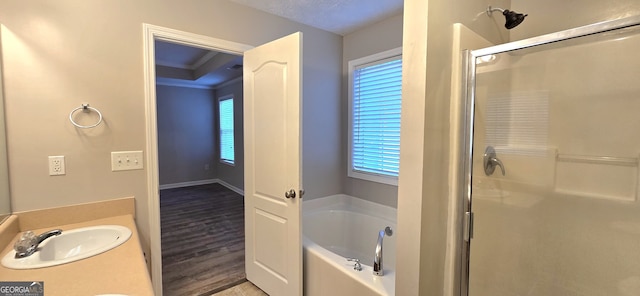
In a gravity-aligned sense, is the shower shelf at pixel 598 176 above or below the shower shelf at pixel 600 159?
below

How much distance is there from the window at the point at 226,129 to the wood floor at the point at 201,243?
1.03 m

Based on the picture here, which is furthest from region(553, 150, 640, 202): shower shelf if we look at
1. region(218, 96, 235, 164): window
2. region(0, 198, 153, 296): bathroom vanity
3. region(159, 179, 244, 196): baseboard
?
region(218, 96, 235, 164): window

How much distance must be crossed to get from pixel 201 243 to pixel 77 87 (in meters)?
2.16

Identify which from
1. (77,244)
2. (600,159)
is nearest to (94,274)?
(77,244)

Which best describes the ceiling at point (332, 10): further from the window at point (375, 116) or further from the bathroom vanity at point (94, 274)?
the bathroom vanity at point (94, 274)

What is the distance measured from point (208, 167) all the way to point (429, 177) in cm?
614

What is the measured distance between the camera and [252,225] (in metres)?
2.33

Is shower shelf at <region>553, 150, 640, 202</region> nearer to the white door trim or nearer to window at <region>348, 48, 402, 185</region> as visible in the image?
window at <region>348, 48, 402, 185</region>

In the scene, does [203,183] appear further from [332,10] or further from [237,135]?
[332,10]

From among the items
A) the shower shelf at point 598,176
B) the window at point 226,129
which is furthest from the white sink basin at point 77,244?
the window at point 226,129

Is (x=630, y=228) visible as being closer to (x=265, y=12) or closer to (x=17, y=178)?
(x=265, y=12)

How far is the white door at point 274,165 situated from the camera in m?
1.92

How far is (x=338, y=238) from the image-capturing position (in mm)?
2779

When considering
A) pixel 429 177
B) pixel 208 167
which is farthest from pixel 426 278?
pixel 208 167
